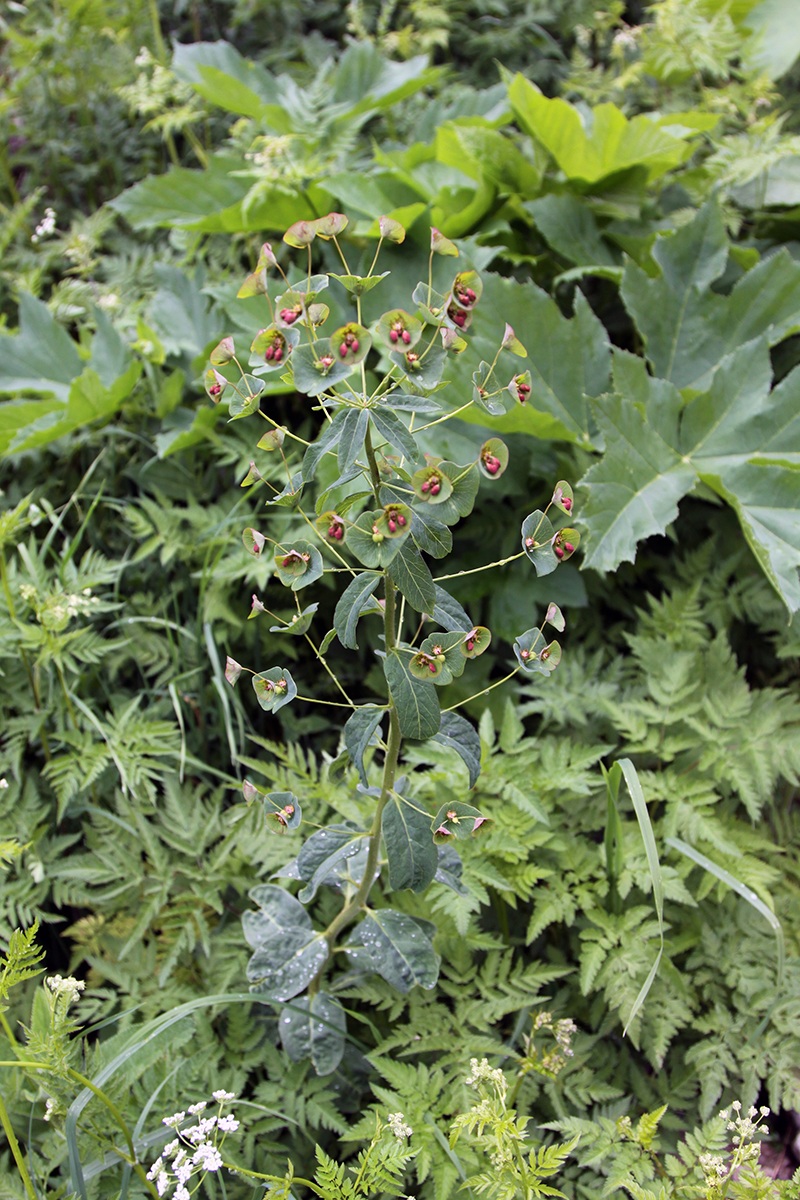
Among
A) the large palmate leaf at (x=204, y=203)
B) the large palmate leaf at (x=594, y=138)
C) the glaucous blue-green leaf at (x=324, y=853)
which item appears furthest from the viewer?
the large palmate leaf at (x=204, y=203)

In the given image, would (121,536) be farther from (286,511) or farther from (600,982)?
(600,982)

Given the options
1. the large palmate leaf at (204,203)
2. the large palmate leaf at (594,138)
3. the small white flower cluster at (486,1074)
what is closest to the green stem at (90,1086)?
the small white flower cluster at (486,1074)

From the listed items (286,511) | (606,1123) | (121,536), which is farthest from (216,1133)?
(121,536)

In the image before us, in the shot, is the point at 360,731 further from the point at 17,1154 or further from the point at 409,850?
the point at 17,1154

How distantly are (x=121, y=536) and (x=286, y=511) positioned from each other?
51cm

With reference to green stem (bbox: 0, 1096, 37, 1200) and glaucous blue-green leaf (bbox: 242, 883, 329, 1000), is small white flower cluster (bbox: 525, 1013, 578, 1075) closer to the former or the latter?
glaucous blue-green leaf (bbox: 242, 883, 329, 1000)

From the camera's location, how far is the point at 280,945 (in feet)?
4.85

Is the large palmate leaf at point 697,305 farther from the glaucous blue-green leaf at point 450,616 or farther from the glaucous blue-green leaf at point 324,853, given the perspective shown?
the glaucous blue-green leaf at point 324,853

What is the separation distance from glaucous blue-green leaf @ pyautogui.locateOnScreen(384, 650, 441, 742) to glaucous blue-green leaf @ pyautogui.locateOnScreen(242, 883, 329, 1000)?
541mm

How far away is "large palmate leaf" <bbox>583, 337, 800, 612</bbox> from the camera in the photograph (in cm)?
179

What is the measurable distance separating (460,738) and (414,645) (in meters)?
0.40

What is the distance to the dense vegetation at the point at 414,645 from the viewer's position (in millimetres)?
1243

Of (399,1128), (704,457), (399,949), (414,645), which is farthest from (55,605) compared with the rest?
(704,457)

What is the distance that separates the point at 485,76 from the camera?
3.09 meters
